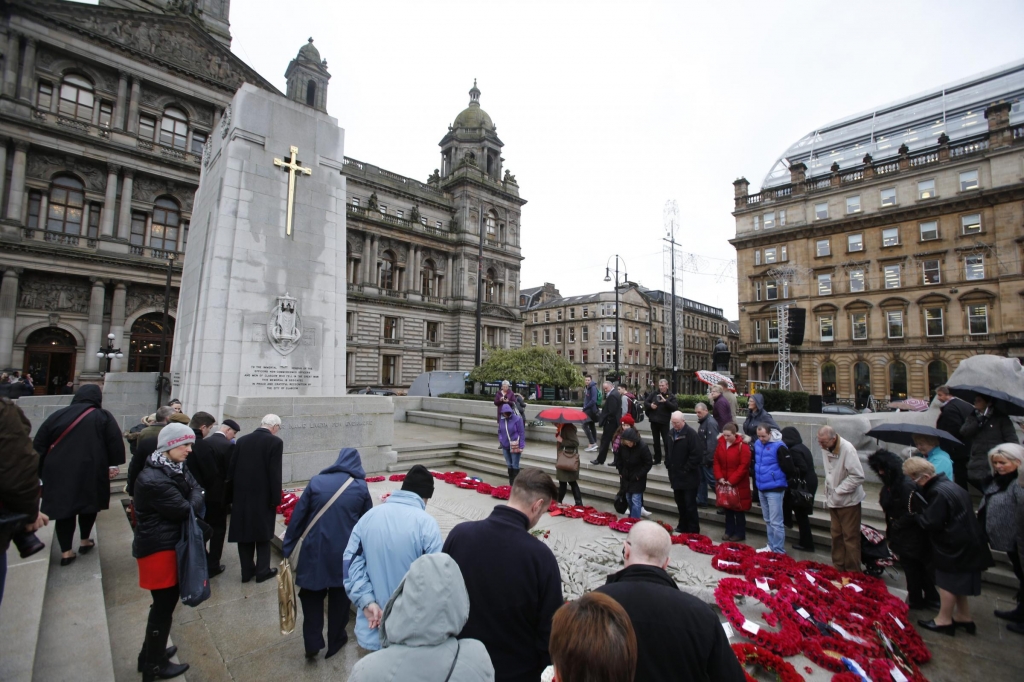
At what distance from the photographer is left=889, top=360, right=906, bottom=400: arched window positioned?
36.8m

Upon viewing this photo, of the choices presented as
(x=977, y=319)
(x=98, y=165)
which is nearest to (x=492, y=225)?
(x=98, y=165)

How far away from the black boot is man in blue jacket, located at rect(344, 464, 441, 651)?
1.89 metres

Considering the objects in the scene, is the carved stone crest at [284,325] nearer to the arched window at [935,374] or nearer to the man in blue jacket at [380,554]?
the man in blue jacket at [380,554]

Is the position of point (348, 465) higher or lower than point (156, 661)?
higher

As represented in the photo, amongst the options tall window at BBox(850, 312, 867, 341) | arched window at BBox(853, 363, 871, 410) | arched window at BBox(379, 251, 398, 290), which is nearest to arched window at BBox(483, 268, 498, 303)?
arched window at BBox(379, 251, 398, 290)

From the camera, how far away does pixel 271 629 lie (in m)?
4.43

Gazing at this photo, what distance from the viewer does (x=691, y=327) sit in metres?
74.5

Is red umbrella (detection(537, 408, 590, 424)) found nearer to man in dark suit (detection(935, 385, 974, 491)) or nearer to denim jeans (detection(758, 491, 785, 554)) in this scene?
denim jeans (detection(758, 491, 785, 554))

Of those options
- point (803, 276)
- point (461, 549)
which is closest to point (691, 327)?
point (803, 276)

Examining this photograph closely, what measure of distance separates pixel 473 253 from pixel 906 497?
152 ft

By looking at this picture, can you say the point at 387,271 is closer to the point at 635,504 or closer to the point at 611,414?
the point at 611,414

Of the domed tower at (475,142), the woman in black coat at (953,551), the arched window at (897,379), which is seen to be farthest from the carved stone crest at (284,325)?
the domed tower at (475,142)

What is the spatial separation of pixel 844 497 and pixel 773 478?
88 cm

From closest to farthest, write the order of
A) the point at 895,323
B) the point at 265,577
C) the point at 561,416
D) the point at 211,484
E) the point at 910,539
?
the point at 910,539
the point at 265,577
the point at 211,484
the point at 561,416
the point at 895,323
